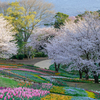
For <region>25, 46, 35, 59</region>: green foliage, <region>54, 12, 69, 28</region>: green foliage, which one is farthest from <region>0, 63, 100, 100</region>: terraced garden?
<region>54, 12, 69, 28</region>: green foliage

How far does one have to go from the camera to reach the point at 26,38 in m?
51.0

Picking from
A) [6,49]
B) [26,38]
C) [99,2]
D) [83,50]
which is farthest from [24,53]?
[99,2]

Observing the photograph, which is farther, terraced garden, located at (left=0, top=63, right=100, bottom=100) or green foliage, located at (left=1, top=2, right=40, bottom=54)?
green foliage, located at (left=1, top=2, right=40, bottom=54)

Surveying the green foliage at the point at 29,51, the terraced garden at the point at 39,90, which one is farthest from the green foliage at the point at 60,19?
the terraced garden at the point at 39,90

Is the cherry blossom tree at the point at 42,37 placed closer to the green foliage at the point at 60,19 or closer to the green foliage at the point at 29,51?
the green foliage at the point at 29,51

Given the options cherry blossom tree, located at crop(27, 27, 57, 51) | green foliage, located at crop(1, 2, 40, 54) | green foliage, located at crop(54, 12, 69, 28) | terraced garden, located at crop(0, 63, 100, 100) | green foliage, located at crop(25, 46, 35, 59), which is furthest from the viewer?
green foliage, located at crop(25, 46, 35, 59)

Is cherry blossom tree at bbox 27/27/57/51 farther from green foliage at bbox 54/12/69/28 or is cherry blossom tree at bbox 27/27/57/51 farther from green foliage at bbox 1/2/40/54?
green foliage at bbox 54/12/69/28

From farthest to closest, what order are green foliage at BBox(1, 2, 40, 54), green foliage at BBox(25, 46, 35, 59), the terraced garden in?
1. green foliage at BBox(25, 46, 35, 59)
2. green foliage at BBox(1, 2, 40, 54)
3. the terraced garden

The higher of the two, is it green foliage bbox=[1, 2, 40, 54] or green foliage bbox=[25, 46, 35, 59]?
green foliage bbox=[1, 2, 40, 54]

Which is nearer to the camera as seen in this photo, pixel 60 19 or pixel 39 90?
pixel 39 90

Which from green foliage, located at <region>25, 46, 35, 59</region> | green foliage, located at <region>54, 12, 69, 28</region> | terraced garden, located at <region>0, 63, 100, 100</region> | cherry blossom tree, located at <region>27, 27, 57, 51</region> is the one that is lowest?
terraced garden, located at <region>0, 63, 100, 100</region>

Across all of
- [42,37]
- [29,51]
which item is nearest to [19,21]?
[42,37]

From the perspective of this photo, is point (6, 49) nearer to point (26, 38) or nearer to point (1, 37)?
point (1, 37)

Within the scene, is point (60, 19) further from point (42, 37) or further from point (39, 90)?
point (39, 90)
